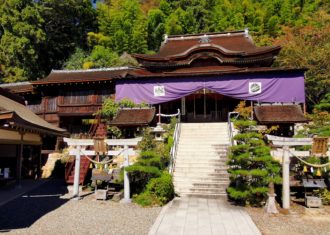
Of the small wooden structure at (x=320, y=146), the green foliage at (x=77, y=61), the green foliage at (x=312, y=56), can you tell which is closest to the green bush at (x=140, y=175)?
the small wooden structure at (x=320, y=146)

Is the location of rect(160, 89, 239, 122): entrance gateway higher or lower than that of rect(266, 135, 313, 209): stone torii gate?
higher

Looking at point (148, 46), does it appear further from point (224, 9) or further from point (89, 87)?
point (89, 87)

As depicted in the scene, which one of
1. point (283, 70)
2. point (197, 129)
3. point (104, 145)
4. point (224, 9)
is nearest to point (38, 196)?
point (104, 145)

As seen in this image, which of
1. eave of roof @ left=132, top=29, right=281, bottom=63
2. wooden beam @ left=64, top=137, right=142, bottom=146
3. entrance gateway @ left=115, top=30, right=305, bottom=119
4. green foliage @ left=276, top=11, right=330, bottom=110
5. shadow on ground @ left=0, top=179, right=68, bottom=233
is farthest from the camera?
green foliage @ left=276, top=11, right=330, bottom=110

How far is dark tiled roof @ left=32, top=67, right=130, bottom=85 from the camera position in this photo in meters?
21.8

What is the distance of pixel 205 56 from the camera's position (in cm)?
2173

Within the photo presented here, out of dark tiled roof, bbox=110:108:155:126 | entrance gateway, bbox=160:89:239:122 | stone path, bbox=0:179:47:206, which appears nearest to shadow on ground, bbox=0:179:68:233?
stone path, bbox=0:179:47:206

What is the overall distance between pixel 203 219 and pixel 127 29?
3402 cm

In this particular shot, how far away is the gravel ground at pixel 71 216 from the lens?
314 inches

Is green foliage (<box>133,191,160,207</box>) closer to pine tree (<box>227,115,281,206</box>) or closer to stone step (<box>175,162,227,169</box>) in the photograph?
pine tree (<box>227,115,281,206</box>)

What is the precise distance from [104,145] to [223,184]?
5184 mm

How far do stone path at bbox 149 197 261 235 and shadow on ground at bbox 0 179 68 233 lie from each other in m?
3.95

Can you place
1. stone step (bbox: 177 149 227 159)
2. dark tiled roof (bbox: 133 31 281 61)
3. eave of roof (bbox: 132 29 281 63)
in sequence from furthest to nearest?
dark tiled roof (bbox: 133 31 281 61)
eave of roof (bbox: 132 29 281 63)
stone step (bbox: 177 149 227 159)

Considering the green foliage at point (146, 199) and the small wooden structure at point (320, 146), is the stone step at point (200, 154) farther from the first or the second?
the small wooden structure at point (320, 146)
